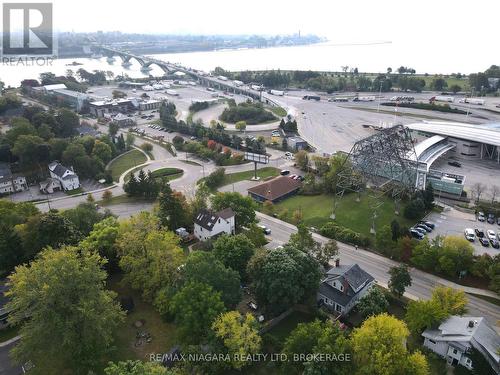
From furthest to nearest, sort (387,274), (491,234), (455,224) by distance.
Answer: (455,224), (491,234), (387,274)

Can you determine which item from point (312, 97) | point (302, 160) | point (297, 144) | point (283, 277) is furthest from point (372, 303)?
point (312, 97)

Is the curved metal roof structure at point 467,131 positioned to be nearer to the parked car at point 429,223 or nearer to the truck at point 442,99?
the parked car at point 429,223

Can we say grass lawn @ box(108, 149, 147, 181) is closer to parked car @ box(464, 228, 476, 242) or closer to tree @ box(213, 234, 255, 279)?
tree @ box(213, 234, 255, 279)

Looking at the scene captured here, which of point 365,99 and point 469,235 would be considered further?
point 365,99

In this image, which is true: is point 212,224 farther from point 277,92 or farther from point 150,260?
point 277,92

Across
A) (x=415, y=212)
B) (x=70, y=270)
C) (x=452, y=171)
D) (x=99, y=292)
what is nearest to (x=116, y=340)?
(x=99, y=292)

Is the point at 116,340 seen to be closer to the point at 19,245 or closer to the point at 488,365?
the point at 19,245

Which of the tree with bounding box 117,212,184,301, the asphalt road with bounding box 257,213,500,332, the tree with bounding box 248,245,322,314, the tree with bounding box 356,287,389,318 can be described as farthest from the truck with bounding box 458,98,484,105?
the tree with bounding box 117,212,184,301
